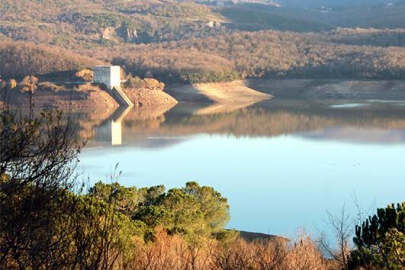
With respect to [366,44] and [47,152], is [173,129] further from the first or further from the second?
[366,44]

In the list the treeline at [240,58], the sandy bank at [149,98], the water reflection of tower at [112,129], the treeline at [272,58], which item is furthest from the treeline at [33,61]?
the water reflection of tower at [112,129]

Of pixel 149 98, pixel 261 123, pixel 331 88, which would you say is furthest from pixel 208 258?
pixel 331 88

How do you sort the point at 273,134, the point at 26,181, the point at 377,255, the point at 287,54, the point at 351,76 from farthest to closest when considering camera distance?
the point at 287,54 < the point at 351,76 < the point at 273,134 < the point at 377,255 < the point at 26,181

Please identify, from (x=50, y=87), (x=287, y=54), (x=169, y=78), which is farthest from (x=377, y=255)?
(x=287, y=54)

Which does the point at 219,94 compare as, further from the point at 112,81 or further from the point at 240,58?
the point at 240,58

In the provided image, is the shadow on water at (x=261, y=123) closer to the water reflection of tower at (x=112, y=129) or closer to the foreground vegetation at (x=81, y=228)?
the water reflection of tower at (x=112, y=129)

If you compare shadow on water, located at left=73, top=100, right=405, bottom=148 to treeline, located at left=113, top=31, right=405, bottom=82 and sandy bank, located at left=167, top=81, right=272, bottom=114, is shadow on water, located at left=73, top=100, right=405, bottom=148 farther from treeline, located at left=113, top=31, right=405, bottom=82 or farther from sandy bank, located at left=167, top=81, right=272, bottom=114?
treeline, located at left=113, top=31, right=405, bottom=82
